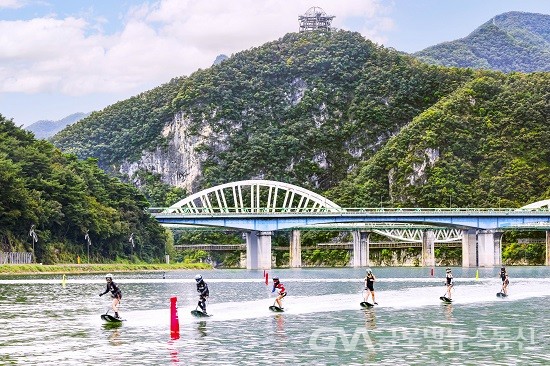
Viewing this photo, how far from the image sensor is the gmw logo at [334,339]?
1411 inches

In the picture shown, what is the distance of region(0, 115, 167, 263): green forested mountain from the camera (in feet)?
436

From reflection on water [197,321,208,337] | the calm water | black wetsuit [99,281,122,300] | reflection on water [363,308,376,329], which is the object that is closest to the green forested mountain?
→ the calm water

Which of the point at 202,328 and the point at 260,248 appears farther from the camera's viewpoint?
the point at 260,248

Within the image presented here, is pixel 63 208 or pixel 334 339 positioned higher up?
pixel 63 208

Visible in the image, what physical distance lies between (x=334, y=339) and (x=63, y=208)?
372 feet

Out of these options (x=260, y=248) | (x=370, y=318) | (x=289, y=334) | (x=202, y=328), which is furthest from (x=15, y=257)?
(x=289, y=334)

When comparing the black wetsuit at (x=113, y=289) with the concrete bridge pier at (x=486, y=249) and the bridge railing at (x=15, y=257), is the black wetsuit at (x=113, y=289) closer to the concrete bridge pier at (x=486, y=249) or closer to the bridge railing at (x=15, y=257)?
the bridge railing at (x=15, y=257)

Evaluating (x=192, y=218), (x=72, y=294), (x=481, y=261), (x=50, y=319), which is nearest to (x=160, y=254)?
(x=192, y=218)

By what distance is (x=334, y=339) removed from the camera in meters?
38.5

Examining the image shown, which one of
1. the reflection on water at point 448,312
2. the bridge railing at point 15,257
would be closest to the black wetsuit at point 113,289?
the reflection on water at point 448,312

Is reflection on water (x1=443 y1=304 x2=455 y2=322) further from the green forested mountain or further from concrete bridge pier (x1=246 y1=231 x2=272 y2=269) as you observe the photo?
concrete bridge pier (x1=246 y1=231 x2=272 y2=269)

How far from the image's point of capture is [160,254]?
592 ft

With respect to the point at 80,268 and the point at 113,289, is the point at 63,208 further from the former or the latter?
the point at 113,289

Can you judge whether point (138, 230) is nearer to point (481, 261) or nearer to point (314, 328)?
point (481, 261)
